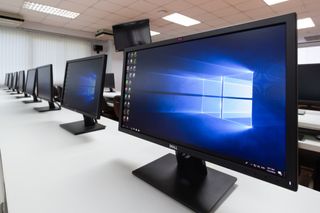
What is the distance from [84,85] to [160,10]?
4016 millimetres

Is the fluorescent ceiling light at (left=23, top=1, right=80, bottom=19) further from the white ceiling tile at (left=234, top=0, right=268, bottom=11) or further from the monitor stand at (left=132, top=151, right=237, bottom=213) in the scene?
the monitor stand at (left=132, top=151, right=237, bottom=213)

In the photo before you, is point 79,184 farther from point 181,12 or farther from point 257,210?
point 181,12

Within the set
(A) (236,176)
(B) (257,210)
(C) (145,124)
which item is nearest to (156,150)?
(C) (145,124)

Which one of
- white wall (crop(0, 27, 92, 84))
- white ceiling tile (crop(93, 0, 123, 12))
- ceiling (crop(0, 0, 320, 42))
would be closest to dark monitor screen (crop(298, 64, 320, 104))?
ceiling (crop(0, 0, 320, 42))

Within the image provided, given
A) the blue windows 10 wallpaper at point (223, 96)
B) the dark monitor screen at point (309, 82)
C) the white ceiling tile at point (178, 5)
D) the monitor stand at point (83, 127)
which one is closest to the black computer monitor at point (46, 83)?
the monitor stand at point (83, 127)

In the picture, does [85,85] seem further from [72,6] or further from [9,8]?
[9,8]

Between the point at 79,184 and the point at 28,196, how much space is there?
0.14m

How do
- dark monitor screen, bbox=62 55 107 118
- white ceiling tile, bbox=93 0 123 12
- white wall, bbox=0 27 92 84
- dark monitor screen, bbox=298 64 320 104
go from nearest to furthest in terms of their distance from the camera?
dark monitor screen, bbox=62 55 107 118, dark monitor screen, bbox=298 64 320 104, white ceiling tile, bbox=93 0 123 12, white wall, bbox=0 27 92 84

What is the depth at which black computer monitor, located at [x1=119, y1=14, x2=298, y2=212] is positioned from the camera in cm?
41

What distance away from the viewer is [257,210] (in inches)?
20.0

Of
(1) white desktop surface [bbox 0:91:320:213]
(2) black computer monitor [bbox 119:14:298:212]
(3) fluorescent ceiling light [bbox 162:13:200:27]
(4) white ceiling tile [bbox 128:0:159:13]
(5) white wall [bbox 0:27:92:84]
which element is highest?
(3) fluorescent ceiling light [bbox 162:13:200:27]

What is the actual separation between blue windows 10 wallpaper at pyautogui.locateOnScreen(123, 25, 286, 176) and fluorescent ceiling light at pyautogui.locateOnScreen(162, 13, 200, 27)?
479 cm

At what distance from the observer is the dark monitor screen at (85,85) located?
1023 mm

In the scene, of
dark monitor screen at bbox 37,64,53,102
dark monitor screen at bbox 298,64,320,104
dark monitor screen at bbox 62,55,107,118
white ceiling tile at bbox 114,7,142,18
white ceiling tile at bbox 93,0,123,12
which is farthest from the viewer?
white ceiling tile at bbox 114,7,142,18
